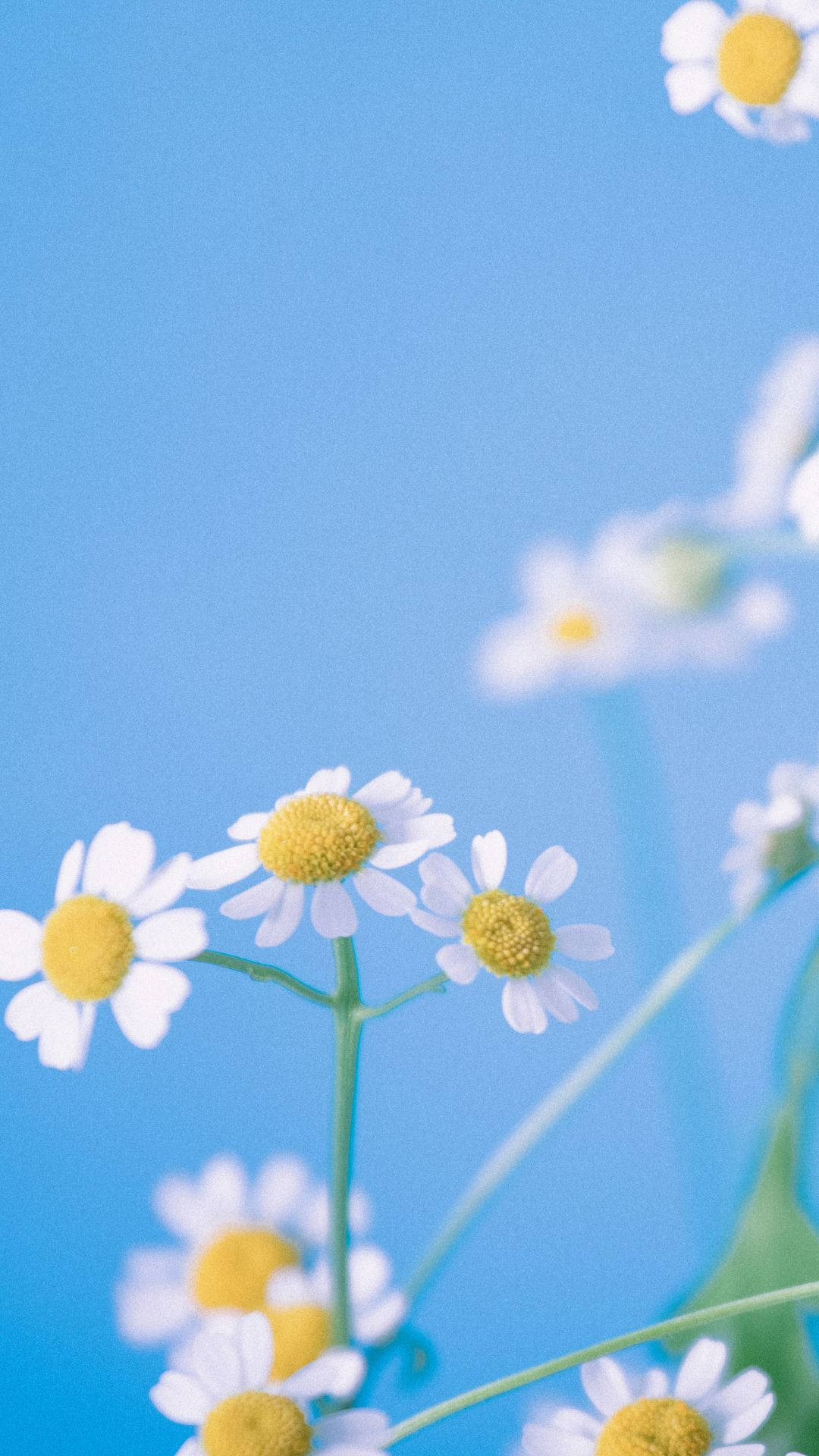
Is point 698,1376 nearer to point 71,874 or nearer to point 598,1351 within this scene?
point 598,1351

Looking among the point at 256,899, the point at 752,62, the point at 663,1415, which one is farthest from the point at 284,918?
the point at 752,62

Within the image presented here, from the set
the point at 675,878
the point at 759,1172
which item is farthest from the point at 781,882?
the point at 675,878

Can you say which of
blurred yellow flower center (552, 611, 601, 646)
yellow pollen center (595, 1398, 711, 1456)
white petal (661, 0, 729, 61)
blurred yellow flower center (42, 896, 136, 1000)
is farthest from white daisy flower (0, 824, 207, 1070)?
blurred yellow flower center (552, 611, 601, 646)

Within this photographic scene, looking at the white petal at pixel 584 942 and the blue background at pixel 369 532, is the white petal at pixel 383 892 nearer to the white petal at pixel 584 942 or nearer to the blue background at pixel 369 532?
the white petal at pixel 584 942

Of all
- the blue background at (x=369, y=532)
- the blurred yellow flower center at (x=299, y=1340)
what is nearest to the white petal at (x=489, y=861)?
the blurred yellow flower center at (x=299, y=1340)

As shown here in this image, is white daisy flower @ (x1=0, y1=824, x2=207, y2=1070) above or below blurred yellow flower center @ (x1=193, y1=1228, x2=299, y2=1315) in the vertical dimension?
below

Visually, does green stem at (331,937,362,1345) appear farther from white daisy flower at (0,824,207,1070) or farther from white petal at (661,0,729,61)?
white petal at (661,0,729,61)
